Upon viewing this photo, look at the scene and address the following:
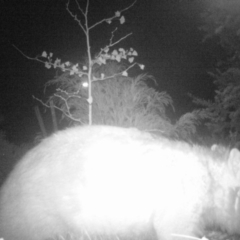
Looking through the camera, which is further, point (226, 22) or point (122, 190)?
point (226, 22)

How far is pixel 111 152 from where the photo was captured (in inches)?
98.2

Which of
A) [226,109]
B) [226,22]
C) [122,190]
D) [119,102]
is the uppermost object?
[226,22]

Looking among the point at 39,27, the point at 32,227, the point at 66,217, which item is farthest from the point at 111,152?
the point at 39,27

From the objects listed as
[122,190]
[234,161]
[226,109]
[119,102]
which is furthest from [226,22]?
[122,190]

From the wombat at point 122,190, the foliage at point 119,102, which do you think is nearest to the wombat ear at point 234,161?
the wombat at point 122,190

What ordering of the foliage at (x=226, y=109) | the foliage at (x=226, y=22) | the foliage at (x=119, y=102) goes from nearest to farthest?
the foliage at (x=226, y=22) → the foliage at (x=226, y=109) → the foliage at (x=119, y=102)

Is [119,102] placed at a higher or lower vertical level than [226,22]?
lower

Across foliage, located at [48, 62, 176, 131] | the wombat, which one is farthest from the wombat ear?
foliage, located at [48, 62, 176, 131]

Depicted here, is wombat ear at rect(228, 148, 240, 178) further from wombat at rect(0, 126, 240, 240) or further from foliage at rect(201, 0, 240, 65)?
foliage at rect(201, 0, 240, 65)

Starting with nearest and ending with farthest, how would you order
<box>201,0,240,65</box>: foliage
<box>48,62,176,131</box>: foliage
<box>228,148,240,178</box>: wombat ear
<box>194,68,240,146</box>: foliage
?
<box>228,148,240,178</box>: wombat ear < <box>201,0,240,65</box>: foliage < <box>194,68,240,146</box>: foliage < <box>48,62,176,131</box>: foliage

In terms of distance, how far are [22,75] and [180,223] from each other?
11056 millimetres

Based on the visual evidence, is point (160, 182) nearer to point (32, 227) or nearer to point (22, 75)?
point (32, 227)

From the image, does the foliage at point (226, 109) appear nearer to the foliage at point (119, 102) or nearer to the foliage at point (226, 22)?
the foliage at point (226, 22)

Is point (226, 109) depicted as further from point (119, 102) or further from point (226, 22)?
point (119, 102)
